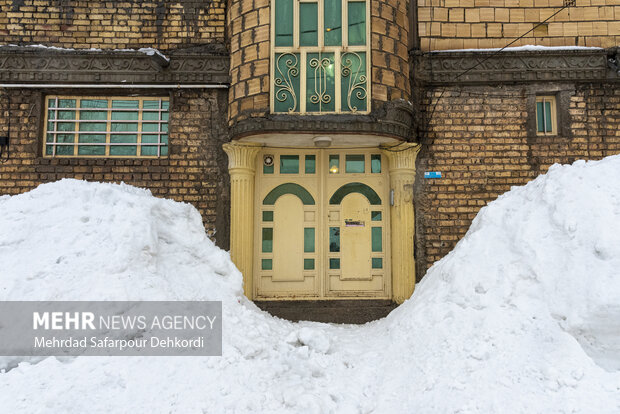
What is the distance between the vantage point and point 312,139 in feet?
19.6

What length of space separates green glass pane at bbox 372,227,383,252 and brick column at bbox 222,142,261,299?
2.24 m

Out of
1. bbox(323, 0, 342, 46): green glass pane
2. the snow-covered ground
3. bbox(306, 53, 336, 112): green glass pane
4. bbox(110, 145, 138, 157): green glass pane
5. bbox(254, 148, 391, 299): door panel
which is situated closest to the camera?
the snow-covered ground

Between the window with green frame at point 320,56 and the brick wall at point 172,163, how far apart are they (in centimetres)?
143

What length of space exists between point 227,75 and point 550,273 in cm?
575

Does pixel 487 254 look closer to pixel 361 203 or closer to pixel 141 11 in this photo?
pixel 361 203

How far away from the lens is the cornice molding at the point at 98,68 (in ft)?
20.6

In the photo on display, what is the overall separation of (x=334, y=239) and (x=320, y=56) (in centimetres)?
318

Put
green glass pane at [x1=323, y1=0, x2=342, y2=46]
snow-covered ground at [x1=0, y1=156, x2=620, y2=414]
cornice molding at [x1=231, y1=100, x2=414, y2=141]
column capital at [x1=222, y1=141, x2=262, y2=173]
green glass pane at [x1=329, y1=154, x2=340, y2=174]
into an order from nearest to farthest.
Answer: snow-covered ground at [x1=0, y1=156, x2=620, y2=414], cornice molding at [x1=231, y1=100, x2=414, y2=141], green glass pane at [x1=323, y1=0, x2=342, y2=46], column capital at [x1=222, y1=141, x2=262, y2=173], green glass pane at [x1=329, y1=154, x2=340, y2=174]

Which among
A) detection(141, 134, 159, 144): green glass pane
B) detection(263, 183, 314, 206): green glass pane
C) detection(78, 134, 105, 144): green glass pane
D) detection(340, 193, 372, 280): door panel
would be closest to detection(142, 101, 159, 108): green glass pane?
detection(141, 134, 159, 144): green glass pane

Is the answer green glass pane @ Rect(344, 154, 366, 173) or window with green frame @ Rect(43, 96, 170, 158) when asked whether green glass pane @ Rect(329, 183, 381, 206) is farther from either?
window with green frame @ Rect(43, 96, 170, 158)

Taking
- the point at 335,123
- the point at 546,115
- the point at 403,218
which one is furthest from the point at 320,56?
the point at 546,115

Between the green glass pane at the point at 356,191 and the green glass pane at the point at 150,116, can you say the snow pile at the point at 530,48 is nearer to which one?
the green glass pane at the point at 356,191

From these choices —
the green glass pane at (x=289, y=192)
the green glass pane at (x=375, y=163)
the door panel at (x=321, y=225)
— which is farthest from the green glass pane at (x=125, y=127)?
the green glass pane at (x=375, y=163)

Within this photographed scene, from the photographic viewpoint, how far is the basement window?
255 inches
